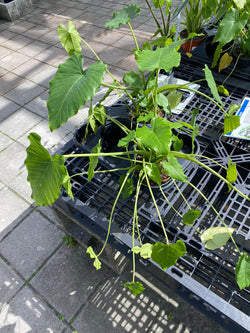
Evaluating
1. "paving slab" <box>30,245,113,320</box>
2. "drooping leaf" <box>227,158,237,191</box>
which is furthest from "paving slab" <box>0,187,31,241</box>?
"drooping leaf" <box>227,158,237,191</box>

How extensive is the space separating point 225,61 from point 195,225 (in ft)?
3.37

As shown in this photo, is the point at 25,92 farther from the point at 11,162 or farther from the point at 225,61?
the point at 225,61

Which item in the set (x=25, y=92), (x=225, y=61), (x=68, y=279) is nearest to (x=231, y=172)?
(x=225, y=61)

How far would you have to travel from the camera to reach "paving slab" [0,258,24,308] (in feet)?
4.53

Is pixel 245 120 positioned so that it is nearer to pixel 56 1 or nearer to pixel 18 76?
pixel 18 76

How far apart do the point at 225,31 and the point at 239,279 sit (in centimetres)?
114

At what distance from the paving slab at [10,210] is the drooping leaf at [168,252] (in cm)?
119

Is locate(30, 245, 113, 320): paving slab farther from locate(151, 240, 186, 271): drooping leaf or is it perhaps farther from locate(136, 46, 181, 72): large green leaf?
locate(136, 46, 181, 72): large green leaf

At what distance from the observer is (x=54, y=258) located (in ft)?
4.91

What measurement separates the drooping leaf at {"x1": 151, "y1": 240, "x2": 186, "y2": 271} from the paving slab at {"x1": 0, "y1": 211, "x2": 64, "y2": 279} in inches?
36.7

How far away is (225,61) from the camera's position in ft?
4.91

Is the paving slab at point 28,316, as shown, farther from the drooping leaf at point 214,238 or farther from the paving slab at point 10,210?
the drooping leaf at point 214,238

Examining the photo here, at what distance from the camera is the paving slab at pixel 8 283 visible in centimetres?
138

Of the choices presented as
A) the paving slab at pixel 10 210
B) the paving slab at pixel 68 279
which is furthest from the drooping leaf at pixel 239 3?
the paving slab at pixel 10 210
